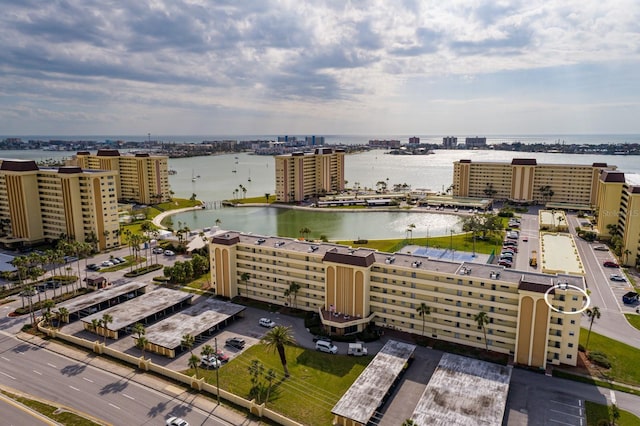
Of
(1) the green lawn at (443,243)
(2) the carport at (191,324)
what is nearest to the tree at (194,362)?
(2) the carport at (191,324)

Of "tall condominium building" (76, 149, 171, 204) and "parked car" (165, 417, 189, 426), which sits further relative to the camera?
"tall condominium building" (76, 149, 171, 204)

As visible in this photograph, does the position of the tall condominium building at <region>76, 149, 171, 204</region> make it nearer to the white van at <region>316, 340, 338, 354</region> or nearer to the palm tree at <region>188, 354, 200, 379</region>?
the palm tree at <region>188, 354, 200, 379</region>

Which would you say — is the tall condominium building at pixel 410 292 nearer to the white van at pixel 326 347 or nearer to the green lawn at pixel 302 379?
the white van at pixel 326 347

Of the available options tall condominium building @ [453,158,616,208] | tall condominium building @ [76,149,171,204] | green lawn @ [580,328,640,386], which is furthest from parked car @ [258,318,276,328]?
tall condominium building @ [453,158,616,208]

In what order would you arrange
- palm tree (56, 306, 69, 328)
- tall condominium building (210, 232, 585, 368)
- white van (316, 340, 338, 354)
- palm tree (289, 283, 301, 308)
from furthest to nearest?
palm tree (289, 283, 301, 308)
palm tree (56, 306, 69, 328)
white van (316, 340, 338, 354)
tall condominium building (210, 232, 585, 368)

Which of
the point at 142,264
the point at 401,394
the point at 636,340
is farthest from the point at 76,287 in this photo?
the point at 636,340

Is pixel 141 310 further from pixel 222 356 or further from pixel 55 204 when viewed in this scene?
pixel 55 204
